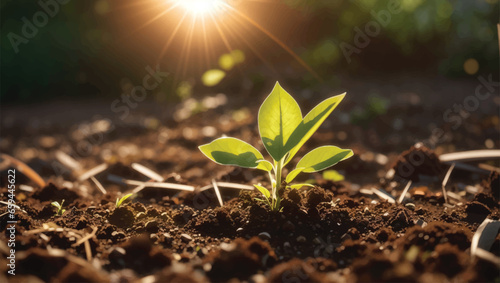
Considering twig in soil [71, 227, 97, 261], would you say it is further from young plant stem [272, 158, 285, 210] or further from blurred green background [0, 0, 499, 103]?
blurred green background [0, 0, 499, 103]

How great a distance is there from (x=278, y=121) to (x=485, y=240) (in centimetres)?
92

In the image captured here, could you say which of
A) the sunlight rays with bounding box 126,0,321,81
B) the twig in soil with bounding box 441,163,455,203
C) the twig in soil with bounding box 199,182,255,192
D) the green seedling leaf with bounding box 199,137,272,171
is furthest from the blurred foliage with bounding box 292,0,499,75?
the green seedling leaf with bounding box 199,137,272,171

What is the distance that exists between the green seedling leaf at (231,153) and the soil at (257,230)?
27 cm

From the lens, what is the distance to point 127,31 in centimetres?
718

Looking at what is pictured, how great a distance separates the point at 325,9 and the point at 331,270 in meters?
5.29

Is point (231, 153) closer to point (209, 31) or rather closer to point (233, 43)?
point (233, 43)

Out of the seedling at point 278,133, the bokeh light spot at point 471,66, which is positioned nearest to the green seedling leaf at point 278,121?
the seedling at point 278,133

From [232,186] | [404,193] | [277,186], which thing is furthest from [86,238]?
[404,193]

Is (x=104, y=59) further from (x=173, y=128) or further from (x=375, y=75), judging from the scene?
(x=375, y=75)

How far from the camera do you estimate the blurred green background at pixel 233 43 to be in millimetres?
5863

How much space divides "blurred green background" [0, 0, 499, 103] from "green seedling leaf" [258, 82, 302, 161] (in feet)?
10.1

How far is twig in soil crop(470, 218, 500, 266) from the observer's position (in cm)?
148

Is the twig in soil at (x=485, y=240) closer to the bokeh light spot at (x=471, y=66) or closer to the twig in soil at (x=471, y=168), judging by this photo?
the twig in soil at (x=471, y=168)

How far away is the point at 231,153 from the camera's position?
6.17 ft
